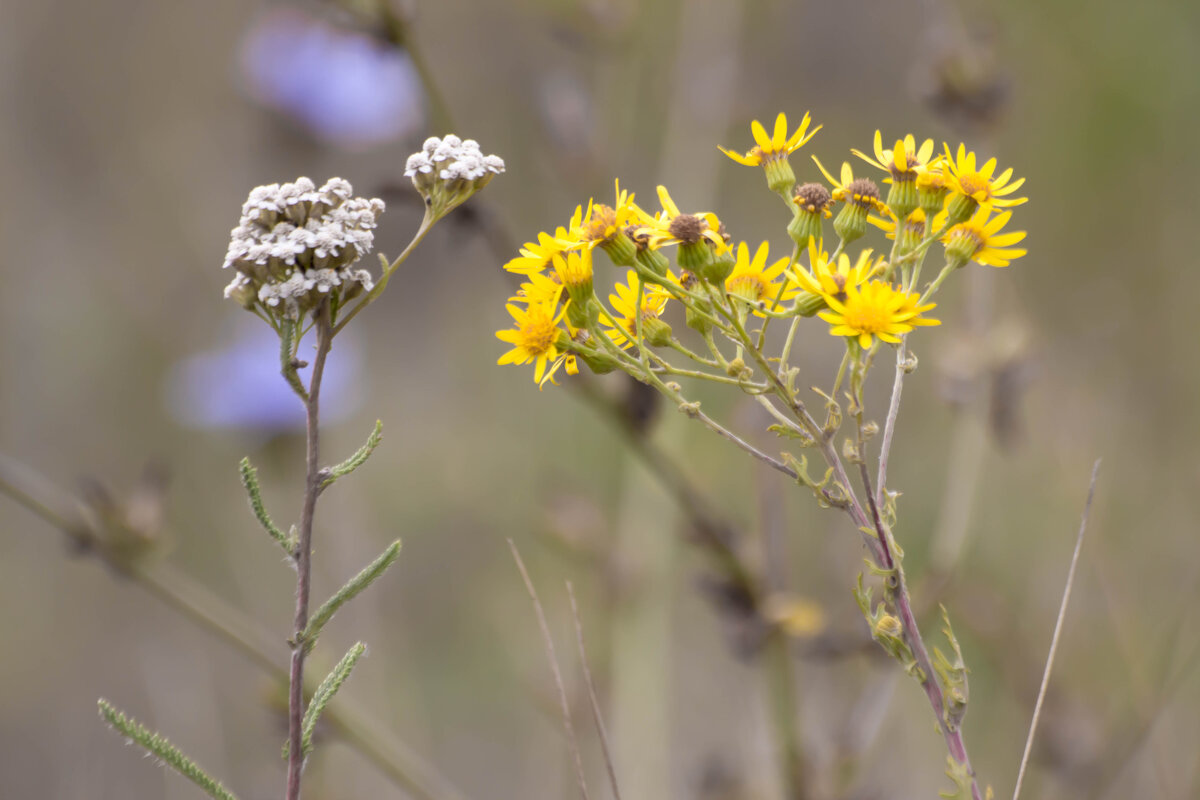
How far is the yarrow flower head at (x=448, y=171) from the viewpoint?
30.2 inches

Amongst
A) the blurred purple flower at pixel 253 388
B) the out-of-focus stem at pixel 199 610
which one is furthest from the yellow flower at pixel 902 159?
the blurred purple flower at pixel 253 388

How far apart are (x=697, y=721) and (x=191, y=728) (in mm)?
1682

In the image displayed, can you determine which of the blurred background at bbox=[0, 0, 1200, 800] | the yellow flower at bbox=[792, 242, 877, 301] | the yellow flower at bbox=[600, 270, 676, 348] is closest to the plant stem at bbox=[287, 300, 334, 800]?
the yellow flower at bbox=[600, 270, 676, 348]

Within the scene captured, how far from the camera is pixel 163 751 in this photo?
66cm

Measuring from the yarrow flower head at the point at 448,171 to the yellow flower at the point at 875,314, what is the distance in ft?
1.02

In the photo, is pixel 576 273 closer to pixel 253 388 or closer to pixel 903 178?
→ pixel 903 178

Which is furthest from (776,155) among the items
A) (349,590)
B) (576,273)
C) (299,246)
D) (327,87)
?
(327,87)

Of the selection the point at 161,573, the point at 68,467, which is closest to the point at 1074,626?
the point at 161,573

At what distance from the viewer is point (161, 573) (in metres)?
1.52

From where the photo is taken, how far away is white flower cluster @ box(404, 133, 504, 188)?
30.1 inches

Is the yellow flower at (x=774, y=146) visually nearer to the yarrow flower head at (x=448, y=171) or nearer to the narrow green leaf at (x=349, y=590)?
the yarrow flower head at (x=448, y=171)

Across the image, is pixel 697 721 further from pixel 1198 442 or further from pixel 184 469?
pixel 184 469

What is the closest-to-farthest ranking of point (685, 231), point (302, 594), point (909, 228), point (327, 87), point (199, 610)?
1. point (302, 594)
2. point (685, 231)
3. point (909, 228)
4. point (199, 610)
5. point (327, 87)

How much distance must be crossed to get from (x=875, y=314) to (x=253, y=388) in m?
2.09
